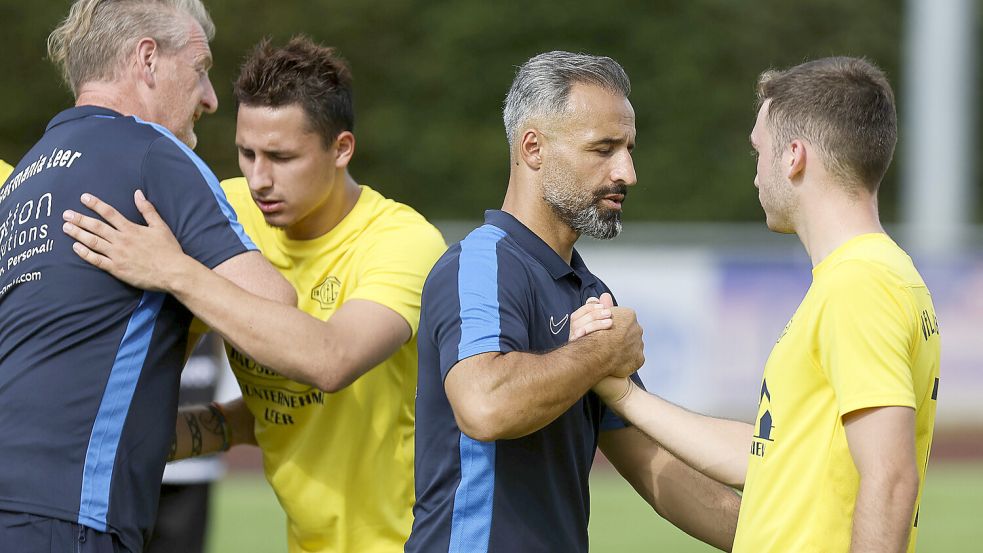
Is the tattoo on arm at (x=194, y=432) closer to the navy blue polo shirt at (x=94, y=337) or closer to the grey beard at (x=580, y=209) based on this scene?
the navy blue polo shirt at (x=94, y=337)

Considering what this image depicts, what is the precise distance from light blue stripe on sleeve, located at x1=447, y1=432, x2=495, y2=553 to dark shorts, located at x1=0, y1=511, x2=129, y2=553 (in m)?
0.94

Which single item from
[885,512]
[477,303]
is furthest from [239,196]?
[885,512]

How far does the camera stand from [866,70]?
10.2ft

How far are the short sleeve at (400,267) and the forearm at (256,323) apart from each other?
466mm

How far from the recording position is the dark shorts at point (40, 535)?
3350 millimetres

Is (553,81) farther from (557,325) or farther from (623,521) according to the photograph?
(623,521)

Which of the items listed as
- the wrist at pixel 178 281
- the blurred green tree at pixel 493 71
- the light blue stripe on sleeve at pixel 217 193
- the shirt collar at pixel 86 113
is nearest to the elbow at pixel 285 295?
the light blue stripe on sleeve at pixel 217 193

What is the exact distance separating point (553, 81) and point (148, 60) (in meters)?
1.16

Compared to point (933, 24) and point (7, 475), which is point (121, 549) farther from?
point (933, 24)

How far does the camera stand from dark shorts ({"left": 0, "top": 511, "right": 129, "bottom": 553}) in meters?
3.35

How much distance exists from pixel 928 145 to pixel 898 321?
13.4 metres

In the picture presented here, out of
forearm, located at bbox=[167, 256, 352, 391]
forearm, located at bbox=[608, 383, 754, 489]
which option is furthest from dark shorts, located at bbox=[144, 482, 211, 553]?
forearm, located at bbox=[608, 383, 754, 489]

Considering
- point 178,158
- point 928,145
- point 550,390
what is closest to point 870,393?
point 550,390

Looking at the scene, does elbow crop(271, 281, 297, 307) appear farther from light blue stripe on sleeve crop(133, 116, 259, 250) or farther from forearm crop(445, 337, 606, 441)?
forearm crop(445, 337, 606, 441)
